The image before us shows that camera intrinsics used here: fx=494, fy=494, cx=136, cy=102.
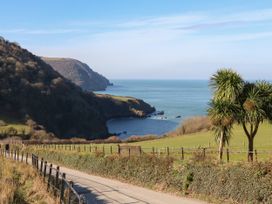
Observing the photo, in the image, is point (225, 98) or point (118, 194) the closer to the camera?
point (118, 194)

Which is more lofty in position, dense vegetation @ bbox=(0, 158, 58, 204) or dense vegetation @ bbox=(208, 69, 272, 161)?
dense vegetation @ bbox=(208, 69, 272, 161)

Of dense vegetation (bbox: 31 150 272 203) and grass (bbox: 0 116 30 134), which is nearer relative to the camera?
dense vegetation (bbox: 31 150 272 203)

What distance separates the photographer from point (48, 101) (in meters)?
167

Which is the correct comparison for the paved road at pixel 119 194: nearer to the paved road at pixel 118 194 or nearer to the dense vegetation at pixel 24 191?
the paved road at pixel 118 194

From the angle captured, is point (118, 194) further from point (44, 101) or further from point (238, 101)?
point (44, 101)

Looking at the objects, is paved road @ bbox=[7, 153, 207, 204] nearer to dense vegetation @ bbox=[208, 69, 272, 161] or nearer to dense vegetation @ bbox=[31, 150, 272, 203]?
dense vegetation @ bbox=[31, 150, 272, 203]

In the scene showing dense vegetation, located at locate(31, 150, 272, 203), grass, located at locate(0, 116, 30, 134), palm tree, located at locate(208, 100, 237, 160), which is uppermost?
palm tree, located at locate(208, 100, 237, 160)

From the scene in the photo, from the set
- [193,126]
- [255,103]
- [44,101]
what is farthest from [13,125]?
[255,103]

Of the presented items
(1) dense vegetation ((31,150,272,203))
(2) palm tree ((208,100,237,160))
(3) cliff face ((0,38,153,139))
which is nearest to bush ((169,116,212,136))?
(1) dense vegetation ((31,150,272,203))

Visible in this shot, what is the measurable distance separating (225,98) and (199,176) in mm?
6724

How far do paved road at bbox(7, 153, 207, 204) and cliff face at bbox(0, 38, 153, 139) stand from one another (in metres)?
123

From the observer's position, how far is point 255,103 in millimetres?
27000

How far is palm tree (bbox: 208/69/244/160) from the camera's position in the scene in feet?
89.5

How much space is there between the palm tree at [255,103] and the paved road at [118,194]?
7016 millimetres
